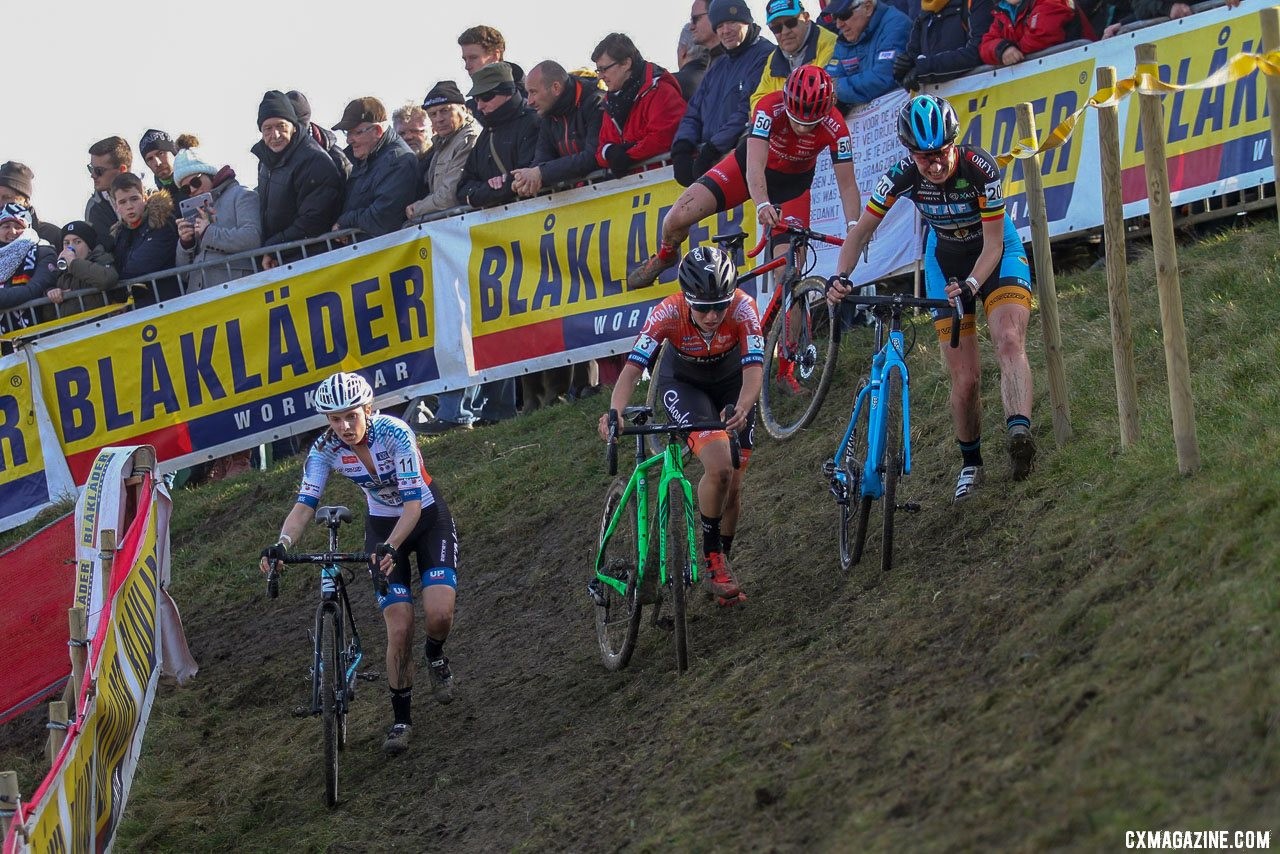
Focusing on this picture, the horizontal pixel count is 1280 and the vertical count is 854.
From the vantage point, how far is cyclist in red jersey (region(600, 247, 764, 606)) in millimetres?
9391

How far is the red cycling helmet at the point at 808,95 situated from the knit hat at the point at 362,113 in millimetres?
5177

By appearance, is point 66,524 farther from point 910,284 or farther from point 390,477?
point 910,284

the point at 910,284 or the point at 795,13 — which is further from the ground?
the point at 795,13

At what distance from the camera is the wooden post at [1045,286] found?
952 cm

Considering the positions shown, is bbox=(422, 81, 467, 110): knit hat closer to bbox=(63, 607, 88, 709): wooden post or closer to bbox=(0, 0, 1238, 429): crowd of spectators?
bbox=(0, 0, 1238, 429): crowd of spectators

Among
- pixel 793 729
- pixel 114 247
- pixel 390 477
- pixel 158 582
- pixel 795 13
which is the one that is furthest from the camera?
pixel 114 247

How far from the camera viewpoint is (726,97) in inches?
516

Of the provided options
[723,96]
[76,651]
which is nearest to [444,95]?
[723,96]

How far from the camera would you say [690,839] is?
6.83m

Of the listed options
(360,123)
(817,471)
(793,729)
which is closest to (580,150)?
(360,123)

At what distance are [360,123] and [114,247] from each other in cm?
318

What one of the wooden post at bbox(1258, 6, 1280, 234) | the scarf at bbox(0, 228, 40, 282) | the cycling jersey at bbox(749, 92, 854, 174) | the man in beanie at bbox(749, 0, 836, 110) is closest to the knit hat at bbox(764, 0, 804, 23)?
the man in beanie at bbox(749, 0, 836, 110)

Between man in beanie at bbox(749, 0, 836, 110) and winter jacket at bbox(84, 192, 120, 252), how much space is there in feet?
24.9

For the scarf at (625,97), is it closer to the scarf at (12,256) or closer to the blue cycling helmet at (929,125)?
the blue cycling helmet at (929,125)
